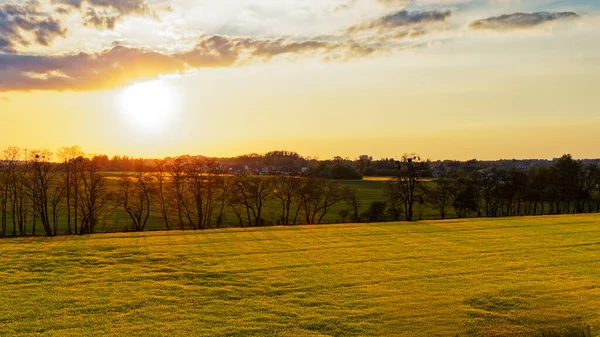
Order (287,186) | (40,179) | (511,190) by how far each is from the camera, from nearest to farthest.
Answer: (40,179) < (287,186) < (511,190)

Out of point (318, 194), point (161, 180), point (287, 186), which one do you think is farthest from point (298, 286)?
point (318, 194)

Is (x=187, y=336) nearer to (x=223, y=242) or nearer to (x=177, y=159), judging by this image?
(x=223, y=242)

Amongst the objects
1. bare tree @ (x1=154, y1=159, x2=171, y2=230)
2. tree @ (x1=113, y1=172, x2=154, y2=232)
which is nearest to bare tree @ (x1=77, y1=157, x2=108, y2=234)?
tree @ (x1=113, y1=172, x2=154, y2=232)

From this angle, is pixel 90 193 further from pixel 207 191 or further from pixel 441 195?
pixel 441 195

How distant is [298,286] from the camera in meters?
20.3

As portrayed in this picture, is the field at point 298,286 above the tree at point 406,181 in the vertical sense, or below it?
below

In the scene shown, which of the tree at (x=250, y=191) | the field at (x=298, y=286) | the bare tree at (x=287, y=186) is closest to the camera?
the field at (x=298, y=286)

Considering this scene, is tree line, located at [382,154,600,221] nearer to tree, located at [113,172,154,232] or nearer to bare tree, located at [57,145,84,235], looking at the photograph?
tree, located at [113,172,154,232]

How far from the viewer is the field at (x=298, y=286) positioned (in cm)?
1552

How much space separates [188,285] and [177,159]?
36555 mm

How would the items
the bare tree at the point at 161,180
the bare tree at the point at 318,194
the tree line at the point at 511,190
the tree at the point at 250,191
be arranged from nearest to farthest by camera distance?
the bare tree at the point at 161,180
the tree at the point at 250,191
the bare tree at the point at 318,194
the tree line at the point at 511,190

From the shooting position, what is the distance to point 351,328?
1515 cm

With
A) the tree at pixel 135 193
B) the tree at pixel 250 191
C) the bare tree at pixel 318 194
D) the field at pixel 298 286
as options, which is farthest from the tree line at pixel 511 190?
the field at pixel 298 286

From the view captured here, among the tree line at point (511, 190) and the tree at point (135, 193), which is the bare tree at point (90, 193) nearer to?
the tree at point (135, 193)
